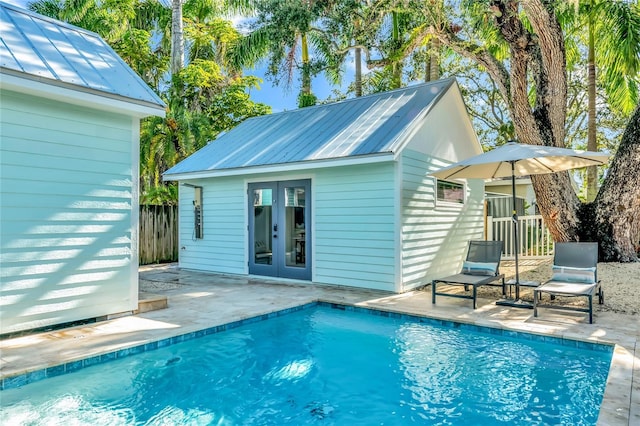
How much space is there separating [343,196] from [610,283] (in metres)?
5.00

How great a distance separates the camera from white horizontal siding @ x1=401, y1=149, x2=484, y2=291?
24.3ft

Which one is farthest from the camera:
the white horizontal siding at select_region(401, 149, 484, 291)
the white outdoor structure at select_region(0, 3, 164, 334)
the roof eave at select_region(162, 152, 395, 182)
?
the white horizontal siding at select_region(401, 149, 484, 291)

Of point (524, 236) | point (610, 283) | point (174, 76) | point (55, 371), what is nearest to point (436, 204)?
point (610, 283)

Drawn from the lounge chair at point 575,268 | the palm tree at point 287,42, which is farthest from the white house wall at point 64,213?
the lounge chair at point 575,268

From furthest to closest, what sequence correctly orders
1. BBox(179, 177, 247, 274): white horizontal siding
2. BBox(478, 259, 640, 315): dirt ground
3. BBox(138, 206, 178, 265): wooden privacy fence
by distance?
BBox(138, 206, 178, 265): wooden privacy fence
BBox(179, 177, 247, 274): white horizontal siding
BBox(478, 259, 640, 315): dirt ground

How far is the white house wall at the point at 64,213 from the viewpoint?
4.49 meters

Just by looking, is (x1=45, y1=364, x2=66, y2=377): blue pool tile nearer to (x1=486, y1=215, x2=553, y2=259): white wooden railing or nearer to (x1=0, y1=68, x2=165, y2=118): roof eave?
(x1=0, y1=68, x2=165, y2=118): roof eave

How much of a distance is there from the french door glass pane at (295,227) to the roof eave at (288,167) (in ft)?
1.86

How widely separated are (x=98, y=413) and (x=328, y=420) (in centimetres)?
180

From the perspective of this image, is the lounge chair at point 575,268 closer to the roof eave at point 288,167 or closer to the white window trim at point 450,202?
the white window trim at point 450,202

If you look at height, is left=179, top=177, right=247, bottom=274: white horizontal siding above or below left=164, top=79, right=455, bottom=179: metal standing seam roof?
below

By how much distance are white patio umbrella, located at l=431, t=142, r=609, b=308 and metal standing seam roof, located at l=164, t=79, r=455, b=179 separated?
1.24m

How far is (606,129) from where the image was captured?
61.8 ft

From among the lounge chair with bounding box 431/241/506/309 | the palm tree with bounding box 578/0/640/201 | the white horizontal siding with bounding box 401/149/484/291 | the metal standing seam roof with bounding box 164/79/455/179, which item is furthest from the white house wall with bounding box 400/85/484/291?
the palm tree with bounding box 578/0/640/201
